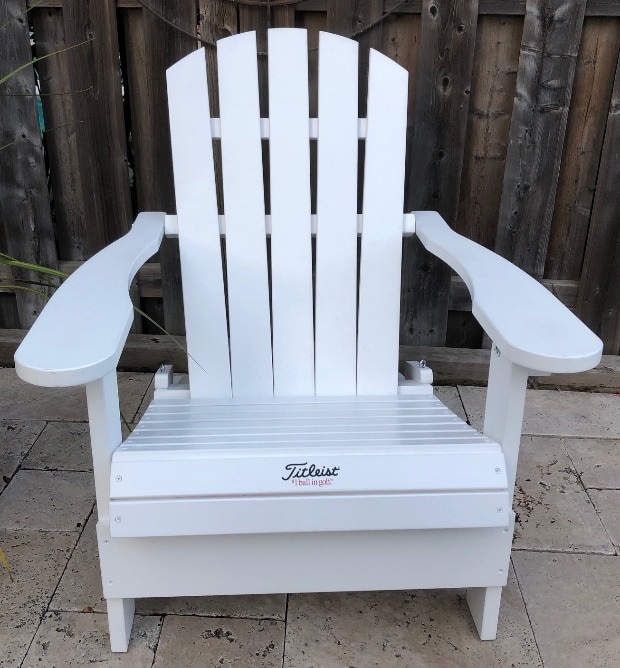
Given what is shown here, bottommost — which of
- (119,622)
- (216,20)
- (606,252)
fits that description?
(119,622)

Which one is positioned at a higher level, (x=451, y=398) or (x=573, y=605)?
(x=573, y=605)

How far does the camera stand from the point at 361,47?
6.63 feet

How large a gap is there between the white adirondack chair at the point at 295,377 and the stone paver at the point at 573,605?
149 mm

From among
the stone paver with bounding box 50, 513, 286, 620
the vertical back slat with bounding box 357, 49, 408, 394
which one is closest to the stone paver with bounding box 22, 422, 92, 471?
the stone paver with bounding box 50, 513, 286, 620

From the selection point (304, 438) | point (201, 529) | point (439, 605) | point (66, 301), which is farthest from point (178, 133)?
point (439, 605)

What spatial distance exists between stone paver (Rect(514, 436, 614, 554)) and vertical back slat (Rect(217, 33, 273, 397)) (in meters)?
0.76

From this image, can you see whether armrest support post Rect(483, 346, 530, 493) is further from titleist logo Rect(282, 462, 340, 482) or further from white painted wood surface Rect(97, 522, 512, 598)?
titleist logo Rect(282, 462, 340, 482)

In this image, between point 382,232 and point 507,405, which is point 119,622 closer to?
point 507,405

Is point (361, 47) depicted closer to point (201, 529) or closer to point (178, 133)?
point (178, 133)

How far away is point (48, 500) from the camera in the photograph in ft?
5.74

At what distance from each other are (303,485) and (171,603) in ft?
1.73

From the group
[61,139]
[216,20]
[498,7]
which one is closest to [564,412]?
[498,7]

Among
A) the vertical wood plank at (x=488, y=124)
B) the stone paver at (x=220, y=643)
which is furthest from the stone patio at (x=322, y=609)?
the vertical wood plank at (x=488, y=124)

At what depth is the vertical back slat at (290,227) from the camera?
5.10 feet
